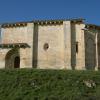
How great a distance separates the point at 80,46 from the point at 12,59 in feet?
30.0

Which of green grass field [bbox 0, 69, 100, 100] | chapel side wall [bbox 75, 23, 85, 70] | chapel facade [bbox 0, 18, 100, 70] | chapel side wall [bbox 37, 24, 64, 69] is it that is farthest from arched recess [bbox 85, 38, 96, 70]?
green grass field [bbox 0, 69, 100, 100]

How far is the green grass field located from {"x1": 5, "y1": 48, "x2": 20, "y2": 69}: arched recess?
11155mm

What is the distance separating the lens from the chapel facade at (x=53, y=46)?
3941cm

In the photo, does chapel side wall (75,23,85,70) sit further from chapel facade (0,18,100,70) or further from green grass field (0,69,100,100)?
green grass field (0,69,100,100)

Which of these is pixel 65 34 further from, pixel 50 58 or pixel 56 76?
pixel 56 76

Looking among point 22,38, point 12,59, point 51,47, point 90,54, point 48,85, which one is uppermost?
point 22,38

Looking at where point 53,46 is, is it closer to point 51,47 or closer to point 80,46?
point 51,47

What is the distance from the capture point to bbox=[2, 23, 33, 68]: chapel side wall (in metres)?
41.2

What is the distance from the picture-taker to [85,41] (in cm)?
3953

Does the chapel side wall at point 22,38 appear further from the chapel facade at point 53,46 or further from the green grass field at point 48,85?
the green grass field at point 48,85

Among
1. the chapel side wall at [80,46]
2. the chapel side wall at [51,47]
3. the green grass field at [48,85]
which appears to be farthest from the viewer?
the chapel side wall at [51,47]

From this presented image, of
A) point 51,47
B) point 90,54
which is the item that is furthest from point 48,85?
point 51,47

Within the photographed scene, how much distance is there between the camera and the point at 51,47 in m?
40.6

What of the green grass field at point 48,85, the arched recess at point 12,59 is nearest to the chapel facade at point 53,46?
the arched recess at point 12,59
